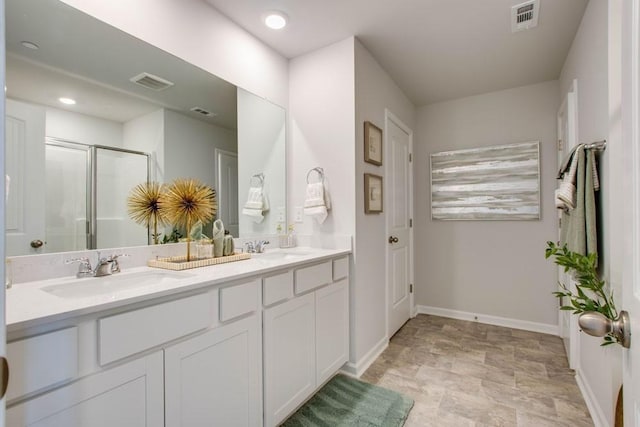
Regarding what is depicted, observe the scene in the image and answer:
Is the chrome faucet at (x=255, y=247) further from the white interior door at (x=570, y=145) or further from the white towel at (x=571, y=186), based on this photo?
the white interior door at (x=570, y=145)

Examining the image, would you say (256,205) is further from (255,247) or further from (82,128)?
(82,128)

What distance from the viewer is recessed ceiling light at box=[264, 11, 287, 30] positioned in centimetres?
197

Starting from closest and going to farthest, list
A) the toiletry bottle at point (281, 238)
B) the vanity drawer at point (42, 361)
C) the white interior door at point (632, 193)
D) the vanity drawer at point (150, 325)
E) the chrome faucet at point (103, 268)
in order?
the white interior door at point (632, 193), the vanity drawer at point (42, 361), the vanity drawer at point (150, 325), the chrome faucet at point (103, 268), the toiletry bottle at point (281, 238)

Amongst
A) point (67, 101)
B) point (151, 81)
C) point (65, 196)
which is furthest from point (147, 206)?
point (151, 81)

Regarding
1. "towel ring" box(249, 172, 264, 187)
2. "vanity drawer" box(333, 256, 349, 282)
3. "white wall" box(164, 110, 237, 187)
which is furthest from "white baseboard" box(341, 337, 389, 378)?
"white wall" box(164, 110, 237, 187)

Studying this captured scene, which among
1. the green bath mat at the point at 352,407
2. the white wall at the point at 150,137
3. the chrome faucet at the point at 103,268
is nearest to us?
the chrome faucet at the point at 103,268

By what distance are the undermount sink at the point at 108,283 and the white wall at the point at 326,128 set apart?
1.22 m

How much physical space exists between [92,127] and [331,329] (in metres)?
1.75

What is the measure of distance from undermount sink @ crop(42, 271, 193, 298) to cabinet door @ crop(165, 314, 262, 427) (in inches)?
11.3

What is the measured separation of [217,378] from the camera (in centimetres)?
125

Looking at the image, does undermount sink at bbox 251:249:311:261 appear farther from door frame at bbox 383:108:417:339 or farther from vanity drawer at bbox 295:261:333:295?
door frame at bbox 383:108:417:339

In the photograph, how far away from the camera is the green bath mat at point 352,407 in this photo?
66.4 inches

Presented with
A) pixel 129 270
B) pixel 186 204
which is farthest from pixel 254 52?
pixel 129 270

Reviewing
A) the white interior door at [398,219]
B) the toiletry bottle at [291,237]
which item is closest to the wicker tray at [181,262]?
the toiletry bottle at [291,237]
